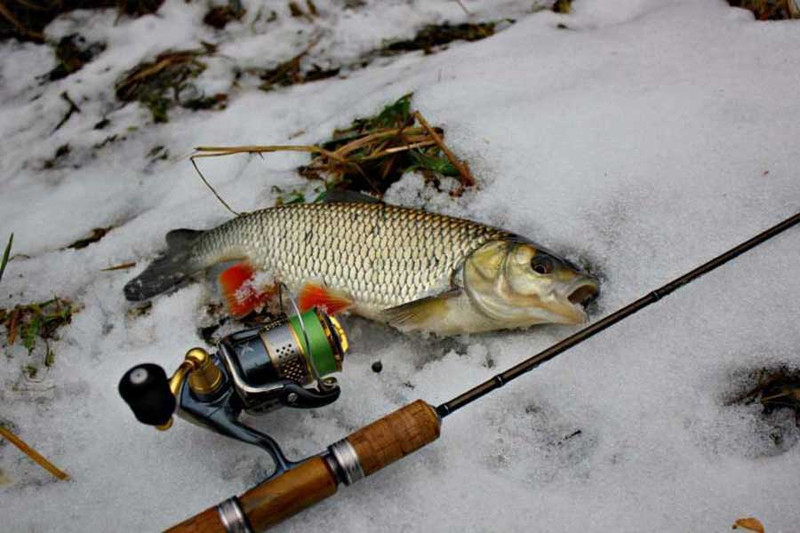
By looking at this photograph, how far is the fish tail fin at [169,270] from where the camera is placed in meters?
2.47

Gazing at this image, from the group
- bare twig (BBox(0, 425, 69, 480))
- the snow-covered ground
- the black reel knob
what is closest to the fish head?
the snow-covered ground

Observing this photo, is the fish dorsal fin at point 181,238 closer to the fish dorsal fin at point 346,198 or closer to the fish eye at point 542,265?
the fish dorsal fin at point 346,198

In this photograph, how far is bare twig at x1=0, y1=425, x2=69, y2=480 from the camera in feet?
6.47

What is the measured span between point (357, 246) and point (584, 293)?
0.79 meters

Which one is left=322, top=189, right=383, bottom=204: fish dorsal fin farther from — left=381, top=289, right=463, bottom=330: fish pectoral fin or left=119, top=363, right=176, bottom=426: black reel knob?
left=119, top=363, right=176, bottom=426: black reel knob

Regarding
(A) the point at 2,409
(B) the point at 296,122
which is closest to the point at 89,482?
(A) the point at 2,409

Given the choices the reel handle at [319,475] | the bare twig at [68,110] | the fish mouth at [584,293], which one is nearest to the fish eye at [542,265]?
the fish mouth at [584,293]

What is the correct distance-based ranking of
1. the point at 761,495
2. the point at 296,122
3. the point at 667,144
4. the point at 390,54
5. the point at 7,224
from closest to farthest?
the point at 761,495
the point at 667,144
the point at 7,224
the point at 296,122
the point at 390,54

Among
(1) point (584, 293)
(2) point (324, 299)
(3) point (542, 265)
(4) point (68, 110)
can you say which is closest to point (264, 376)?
(2) point (324, 299)

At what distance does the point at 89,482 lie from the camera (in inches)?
81.4

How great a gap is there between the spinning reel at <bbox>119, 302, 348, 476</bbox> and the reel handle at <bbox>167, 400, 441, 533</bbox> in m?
0.11

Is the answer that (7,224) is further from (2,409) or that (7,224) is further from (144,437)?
(144,437)

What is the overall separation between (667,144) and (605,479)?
1.44 metres

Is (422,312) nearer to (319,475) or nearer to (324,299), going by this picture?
(324,299)
